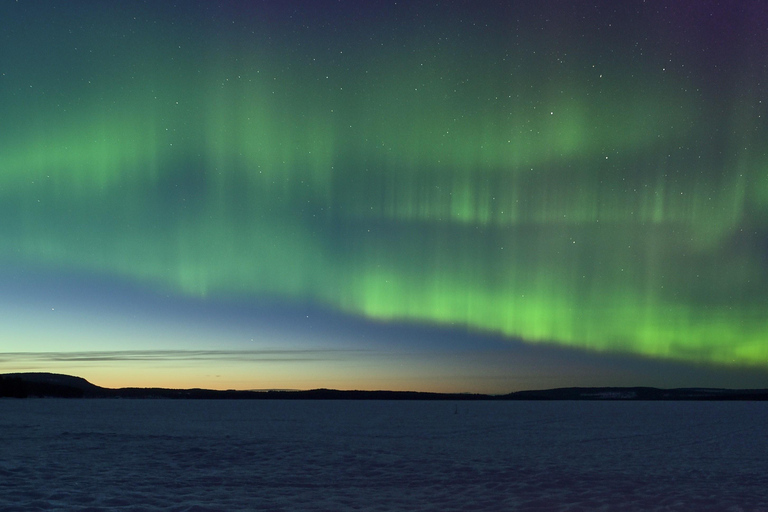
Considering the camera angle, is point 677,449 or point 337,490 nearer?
point 337,490

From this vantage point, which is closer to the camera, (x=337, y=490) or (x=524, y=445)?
(x=337, y=490)

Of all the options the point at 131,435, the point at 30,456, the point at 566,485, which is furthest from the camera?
the point at 131,435

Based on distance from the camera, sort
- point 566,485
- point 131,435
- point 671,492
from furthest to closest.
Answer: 1. point 131,435
2. point 566,485
3. point 671,492

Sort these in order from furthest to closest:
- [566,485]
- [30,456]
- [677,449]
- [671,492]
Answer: [677,449] → [30,456] → [566,485] → [671,492]

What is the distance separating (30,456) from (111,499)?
63.3 feet

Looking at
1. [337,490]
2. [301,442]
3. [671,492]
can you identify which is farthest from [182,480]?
[301,442]

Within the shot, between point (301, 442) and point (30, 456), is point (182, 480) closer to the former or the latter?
point (30, 456)

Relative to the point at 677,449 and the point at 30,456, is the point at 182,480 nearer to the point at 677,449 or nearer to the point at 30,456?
the point at 30,456

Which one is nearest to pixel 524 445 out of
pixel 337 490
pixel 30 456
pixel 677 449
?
pixel 677 449

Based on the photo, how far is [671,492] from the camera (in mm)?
27922

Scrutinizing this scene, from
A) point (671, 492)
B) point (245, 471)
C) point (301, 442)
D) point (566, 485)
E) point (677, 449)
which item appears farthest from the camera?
point (301, 442)

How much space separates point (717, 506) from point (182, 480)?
2230 centimetres

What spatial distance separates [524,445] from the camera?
5300 centimetres

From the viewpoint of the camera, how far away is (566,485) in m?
29.7
